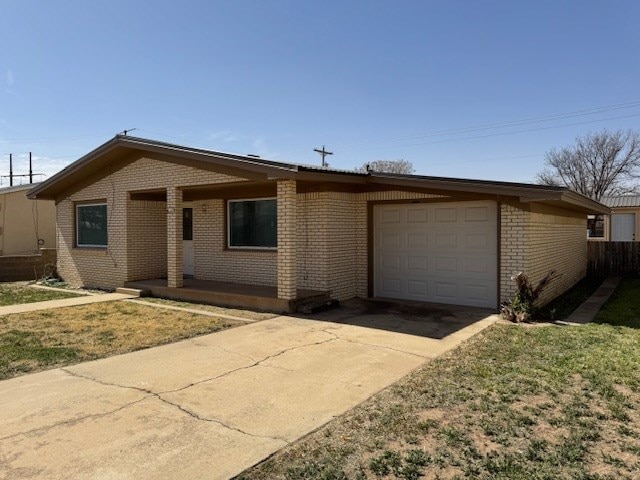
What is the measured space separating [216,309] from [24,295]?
233 inches

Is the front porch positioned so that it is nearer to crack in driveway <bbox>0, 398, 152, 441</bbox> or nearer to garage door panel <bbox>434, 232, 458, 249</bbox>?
garage door panel <bbox>434, 232, 458, 249</bbox>

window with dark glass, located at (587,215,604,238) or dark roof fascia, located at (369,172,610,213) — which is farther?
window with dark glass, located at (587,215,604,238)

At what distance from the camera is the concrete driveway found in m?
3.41

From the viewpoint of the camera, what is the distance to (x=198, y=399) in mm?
4602

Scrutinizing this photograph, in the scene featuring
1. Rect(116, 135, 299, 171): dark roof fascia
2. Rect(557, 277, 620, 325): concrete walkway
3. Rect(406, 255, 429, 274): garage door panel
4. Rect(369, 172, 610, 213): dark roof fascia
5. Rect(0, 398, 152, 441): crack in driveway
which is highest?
Rect(116, 135, 299, 171): dark roof fascia

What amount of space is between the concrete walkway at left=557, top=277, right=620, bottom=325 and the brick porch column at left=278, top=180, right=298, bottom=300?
4936 millimetres

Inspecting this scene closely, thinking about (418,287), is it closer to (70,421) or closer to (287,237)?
(287,237)

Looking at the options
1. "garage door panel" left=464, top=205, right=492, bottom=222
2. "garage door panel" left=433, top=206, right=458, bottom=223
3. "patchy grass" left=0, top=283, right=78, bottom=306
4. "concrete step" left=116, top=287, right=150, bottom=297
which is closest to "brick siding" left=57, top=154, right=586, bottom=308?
"garage door panel" left=433, top=206, right=458, bottom=223

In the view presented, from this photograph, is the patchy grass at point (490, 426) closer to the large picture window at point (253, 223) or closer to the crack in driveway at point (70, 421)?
the crack in driveway at point (70, 421)

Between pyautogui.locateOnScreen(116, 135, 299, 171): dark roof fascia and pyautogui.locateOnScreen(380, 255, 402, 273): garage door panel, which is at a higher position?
pyautogui.locateOnScreen(116, 135, 299, 171): dark roof fascia

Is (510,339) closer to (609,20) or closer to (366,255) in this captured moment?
(366,255)

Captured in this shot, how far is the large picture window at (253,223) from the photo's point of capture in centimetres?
1128

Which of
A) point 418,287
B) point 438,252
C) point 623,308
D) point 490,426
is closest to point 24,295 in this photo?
point 418,287

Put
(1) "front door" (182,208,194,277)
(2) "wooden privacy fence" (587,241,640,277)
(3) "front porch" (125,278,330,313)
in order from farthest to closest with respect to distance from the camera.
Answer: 1. (2) "wooden privacy fence" (587,241,640,277)
2. (1) "front door" (182,208,194,277)
3. (3) "front porch" (125,278,330,313)
